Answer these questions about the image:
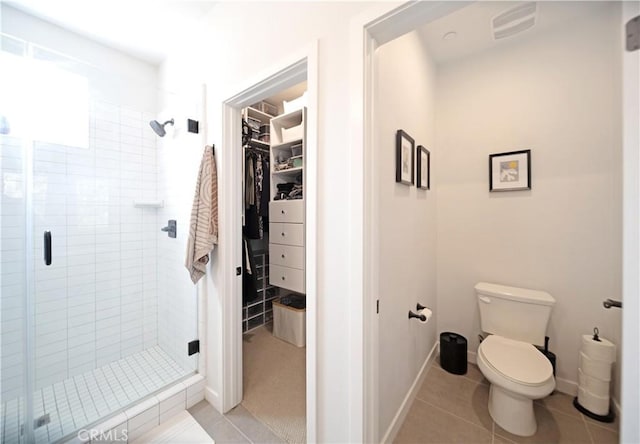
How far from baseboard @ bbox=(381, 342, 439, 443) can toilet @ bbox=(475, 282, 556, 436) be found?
0.44 meters

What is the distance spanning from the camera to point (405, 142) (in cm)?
144

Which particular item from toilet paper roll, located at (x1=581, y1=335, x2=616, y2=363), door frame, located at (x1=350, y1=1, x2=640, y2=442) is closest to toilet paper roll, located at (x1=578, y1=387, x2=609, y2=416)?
toilet paper roll, located at (x1=581, y1=335, x2=616, y2=363)

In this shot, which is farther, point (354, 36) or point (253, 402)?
point (253, 402)

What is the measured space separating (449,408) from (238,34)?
273cm

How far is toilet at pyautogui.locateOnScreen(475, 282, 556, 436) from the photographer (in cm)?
133

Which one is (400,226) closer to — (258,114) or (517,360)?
(517,360)

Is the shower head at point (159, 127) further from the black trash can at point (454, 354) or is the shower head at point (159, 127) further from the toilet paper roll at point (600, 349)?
the toilet paper roll at point (600, 349)

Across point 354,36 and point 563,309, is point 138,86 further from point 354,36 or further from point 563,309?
point 563,309

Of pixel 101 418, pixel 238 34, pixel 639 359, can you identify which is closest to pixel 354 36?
pixel 238 34

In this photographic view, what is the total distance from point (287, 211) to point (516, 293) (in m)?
1.94

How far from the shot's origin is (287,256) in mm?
2250

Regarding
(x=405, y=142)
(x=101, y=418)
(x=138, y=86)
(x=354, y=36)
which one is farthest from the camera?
(x=138, y=86)

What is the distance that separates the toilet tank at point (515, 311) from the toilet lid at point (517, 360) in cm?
11

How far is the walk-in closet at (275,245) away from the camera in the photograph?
2025mm
